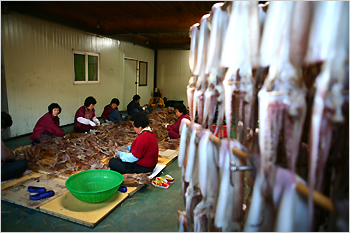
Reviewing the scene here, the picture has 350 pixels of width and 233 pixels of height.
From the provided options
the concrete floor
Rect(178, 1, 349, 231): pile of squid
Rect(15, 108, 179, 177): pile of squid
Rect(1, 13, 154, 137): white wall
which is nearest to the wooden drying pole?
Rect(178, 1, 349, 231): pile of squid

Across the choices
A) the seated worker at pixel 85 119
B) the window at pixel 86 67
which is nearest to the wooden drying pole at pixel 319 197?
the seated worker at pixel 85 119

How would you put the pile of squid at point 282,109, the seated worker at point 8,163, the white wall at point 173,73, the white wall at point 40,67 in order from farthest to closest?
the white wall at point 173,73 < the white wall at point 40,67 < the seated worker at point 8,163 < the pile of squid at point 282,109

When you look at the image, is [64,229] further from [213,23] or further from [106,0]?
[106,0]

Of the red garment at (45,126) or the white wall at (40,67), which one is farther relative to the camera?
the white wall at (40,67)

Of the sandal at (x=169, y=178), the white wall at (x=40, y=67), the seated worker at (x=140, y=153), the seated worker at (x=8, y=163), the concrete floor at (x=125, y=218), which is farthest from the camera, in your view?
the white wall at (x=40, y=67)

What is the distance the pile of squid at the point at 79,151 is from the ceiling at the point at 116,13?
3.35 metres

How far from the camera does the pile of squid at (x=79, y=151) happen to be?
414 centimetres

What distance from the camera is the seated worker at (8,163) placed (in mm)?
3545

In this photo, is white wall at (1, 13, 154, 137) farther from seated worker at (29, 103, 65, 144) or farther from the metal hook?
the metal hook

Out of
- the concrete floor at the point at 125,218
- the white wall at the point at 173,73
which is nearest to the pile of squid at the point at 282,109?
the concrete floor at the point at 125,218

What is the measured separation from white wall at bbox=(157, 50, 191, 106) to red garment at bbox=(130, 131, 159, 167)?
417 inches

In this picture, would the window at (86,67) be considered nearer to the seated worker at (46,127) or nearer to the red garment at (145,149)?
the seated worker at (46,127)

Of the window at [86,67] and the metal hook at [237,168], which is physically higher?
the window at [86,67]

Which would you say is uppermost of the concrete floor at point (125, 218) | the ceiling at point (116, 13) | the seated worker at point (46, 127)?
the ceiling at point (116, 13)
